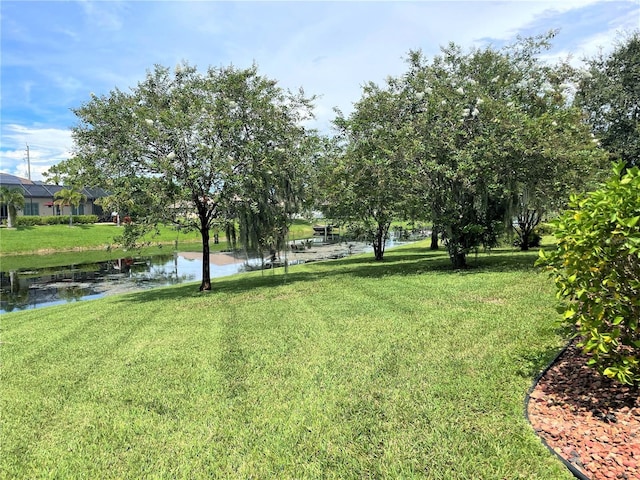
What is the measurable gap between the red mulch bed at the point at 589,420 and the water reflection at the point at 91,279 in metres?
13.6

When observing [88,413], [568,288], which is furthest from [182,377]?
[568,288]

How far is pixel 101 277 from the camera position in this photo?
1791 centimetres

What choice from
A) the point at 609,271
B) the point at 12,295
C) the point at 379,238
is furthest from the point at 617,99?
the point at 12,295

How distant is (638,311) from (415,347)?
6.94ft

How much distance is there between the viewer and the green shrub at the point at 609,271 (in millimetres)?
2705

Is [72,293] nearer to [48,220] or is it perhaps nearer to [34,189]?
[48,220]

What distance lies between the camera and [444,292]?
751 centimetres

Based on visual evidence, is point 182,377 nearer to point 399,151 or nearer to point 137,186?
point 137,186

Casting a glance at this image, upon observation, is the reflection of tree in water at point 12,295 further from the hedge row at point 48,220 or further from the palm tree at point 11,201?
the hedge row at point 48,220

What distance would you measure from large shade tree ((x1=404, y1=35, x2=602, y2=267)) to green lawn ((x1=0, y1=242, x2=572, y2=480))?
3.86 metres

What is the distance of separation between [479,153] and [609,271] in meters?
7.54

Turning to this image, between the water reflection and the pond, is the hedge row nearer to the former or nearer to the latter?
the pond

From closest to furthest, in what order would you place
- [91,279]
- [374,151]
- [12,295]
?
[374,151] < [12,295] < [91,279]

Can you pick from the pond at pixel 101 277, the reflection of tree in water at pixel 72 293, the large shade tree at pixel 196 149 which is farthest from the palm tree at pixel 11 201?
the large shade tree at pixel 196 149
